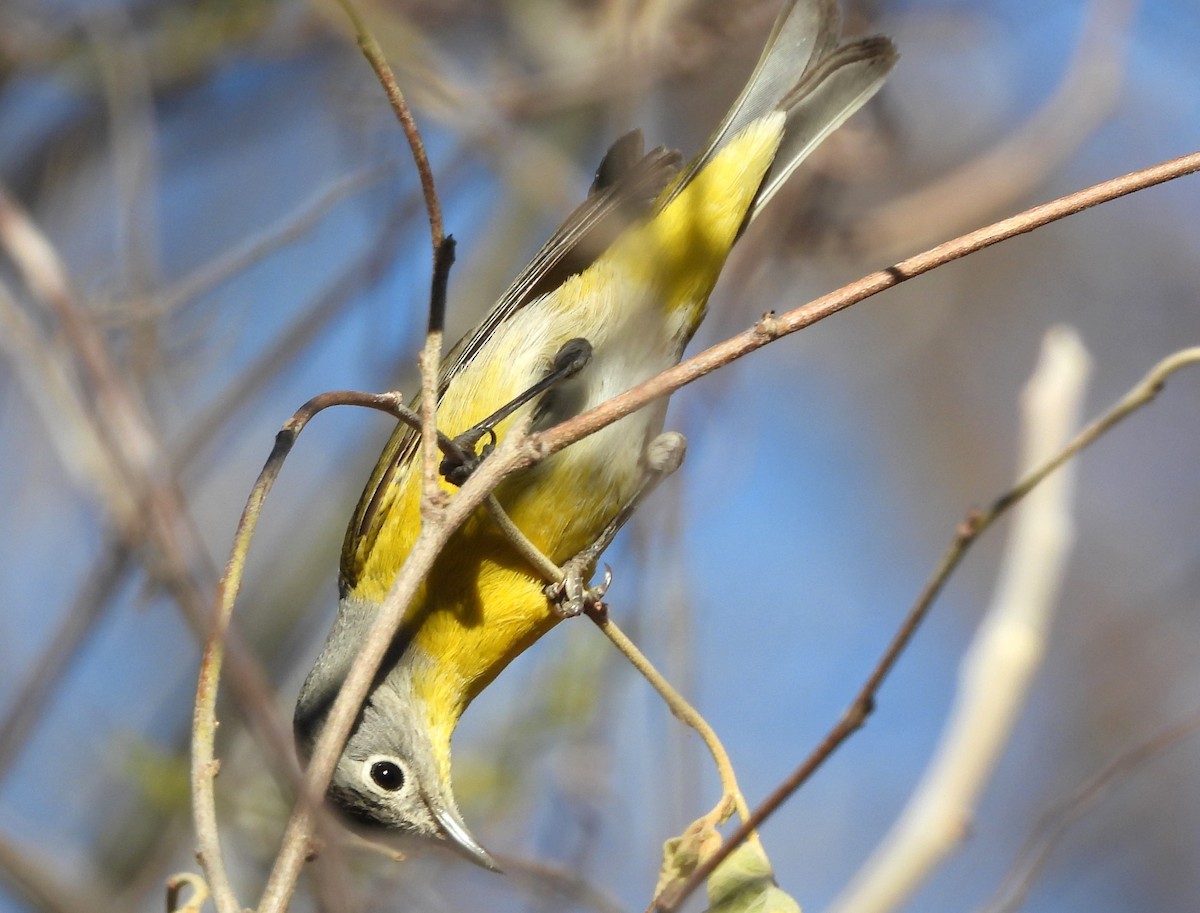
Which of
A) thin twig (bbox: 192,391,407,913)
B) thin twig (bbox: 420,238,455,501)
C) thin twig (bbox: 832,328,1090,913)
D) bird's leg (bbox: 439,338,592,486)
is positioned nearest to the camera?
thin twig (bbox: 192,391,407,913)

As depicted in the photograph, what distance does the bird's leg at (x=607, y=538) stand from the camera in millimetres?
3213

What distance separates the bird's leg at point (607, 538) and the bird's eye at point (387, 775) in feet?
2.17

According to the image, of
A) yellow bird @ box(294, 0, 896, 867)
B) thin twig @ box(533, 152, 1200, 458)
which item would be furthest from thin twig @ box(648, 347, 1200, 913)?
yellow bird @ box(294, 0, 896, 867)

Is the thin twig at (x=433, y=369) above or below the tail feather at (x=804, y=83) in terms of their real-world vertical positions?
below

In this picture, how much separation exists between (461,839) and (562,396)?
48.9 inches

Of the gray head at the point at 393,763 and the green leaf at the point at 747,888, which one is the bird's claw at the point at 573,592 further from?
the green leaf at the point at 747,888

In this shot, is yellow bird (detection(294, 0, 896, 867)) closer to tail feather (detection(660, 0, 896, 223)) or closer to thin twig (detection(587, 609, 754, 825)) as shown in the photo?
tail feather (detection(660, 0, 896, 223))

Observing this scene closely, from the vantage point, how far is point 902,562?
30.7 ft

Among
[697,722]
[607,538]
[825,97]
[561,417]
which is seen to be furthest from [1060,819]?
[825,97]

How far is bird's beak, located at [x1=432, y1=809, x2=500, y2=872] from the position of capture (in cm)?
325

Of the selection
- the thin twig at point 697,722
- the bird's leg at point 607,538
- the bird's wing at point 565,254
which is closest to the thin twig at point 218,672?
the thin twig at point 697,722

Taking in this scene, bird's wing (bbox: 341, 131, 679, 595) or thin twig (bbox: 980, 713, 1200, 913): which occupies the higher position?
bird's wing (bbox: 341, 131, 679, 595)

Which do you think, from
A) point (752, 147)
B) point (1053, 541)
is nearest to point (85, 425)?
point (752, 147)

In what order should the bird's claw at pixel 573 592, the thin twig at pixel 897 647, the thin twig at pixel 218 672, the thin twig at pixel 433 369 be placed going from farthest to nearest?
1. the bird's claw at pixel 573 592
2. the thin twig at pixel 433 369
3. the thin twig at pixel 218 672
4. the thin twig at pixel 897 647
